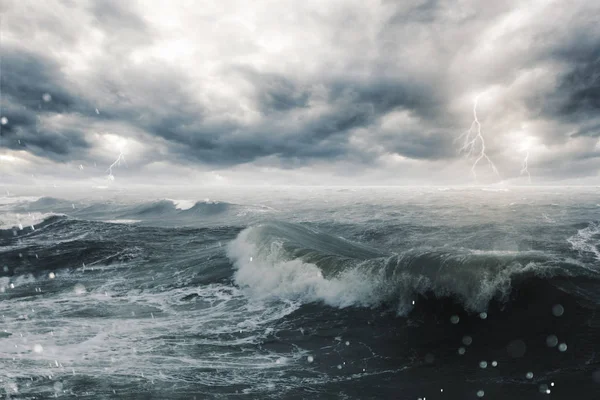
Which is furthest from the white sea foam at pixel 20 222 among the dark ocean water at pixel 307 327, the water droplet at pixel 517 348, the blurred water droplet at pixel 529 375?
the blurred water droplet at pixel 529 375

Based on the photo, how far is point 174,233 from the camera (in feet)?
110

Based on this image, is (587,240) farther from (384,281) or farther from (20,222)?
(20,222)

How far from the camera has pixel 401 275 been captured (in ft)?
42.0

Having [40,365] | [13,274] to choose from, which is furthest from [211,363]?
[13,274]

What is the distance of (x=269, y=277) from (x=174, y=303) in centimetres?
465

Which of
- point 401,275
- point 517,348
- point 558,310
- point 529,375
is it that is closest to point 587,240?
point 558,310

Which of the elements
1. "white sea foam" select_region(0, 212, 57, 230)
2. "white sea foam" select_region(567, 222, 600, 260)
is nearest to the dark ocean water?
"white sea foam" select_region(567, 222, 600, 260)

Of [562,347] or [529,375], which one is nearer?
[529,375]

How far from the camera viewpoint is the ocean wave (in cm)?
1119

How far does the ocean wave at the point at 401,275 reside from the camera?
11188 mm

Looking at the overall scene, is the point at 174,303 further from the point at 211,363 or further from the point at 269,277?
the point at 211,363

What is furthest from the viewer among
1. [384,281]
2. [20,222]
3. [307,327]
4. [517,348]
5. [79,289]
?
[20,222]

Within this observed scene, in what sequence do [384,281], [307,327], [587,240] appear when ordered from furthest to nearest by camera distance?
[587,240] → [384,281] → [307,327]

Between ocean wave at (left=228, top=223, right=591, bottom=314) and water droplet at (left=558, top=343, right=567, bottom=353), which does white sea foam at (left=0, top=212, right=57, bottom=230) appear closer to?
ocean wave at (left=228, top=223, right=591, bottom=314)
